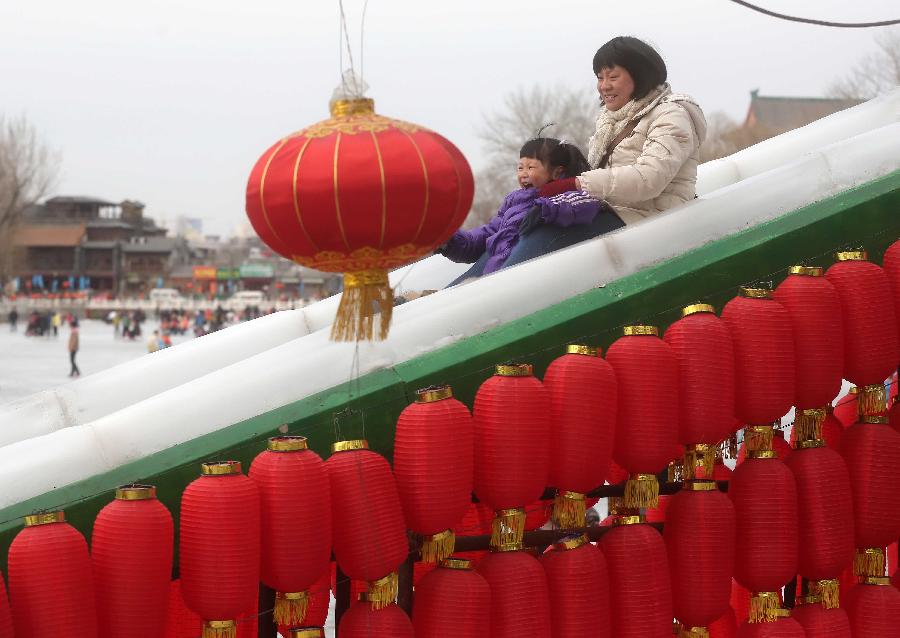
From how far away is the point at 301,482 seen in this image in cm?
192

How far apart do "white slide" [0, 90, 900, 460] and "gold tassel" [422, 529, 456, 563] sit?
0.44 meters

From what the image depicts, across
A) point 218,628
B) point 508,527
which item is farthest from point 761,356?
point 218,628

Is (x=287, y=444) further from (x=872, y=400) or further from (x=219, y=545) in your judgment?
(x=872, y=400)

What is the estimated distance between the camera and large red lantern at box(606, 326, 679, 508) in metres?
2.25

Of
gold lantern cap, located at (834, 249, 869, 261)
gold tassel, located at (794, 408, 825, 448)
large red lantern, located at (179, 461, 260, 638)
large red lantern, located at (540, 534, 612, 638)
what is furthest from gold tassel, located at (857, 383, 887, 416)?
→ large red lantern, located at (179, 461, 260, 638)

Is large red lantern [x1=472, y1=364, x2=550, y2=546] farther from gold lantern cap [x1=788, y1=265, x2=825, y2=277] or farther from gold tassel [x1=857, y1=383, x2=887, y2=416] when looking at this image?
gold tassel [x1=857, y1=383, x2=887, y2=416]

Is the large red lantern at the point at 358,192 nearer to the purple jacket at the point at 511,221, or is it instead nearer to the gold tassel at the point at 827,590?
the purple jacket at the point at 511,221

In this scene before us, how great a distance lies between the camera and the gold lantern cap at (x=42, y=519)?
179cm

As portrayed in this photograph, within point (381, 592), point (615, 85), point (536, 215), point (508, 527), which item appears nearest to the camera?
point (381, 592)

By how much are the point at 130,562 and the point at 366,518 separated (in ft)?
1.51

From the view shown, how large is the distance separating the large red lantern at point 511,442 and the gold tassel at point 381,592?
0.89 ft

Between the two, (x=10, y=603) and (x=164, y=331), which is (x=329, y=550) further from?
(x=164, y=331)

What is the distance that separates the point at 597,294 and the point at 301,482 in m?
0.97

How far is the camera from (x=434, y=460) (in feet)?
6.71
